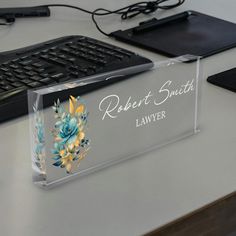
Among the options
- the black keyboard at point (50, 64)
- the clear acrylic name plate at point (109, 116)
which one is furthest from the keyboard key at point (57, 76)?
the clear acrylic name plate at point (109, 116)

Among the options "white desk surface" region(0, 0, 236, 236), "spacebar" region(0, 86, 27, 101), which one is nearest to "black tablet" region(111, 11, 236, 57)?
"white desk surface" region(0, 0, 236, 236)

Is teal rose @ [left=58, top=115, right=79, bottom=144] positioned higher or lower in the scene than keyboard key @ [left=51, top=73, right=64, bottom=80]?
higher

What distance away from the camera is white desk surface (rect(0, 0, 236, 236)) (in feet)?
2.24

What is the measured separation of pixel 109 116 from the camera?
0.77 metres

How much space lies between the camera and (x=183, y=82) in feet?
2.74

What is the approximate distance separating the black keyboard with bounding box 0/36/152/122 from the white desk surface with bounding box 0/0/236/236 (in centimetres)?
4

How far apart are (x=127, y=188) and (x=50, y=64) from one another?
35 centimetres

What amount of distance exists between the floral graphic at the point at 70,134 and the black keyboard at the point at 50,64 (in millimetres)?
177

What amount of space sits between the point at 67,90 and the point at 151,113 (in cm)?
13

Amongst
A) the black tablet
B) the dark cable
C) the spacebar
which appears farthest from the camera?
the dark cable

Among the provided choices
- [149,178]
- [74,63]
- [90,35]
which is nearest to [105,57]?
[74,63]

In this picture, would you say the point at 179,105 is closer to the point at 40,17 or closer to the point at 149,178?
the point at 149,178

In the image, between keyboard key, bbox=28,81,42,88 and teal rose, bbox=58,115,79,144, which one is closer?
teal rose, bbox=58,115,79,144

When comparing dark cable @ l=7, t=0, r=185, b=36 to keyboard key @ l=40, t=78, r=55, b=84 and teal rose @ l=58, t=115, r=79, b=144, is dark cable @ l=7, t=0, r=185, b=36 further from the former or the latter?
teal rose @ l=58, t=115, r=79, b=144
